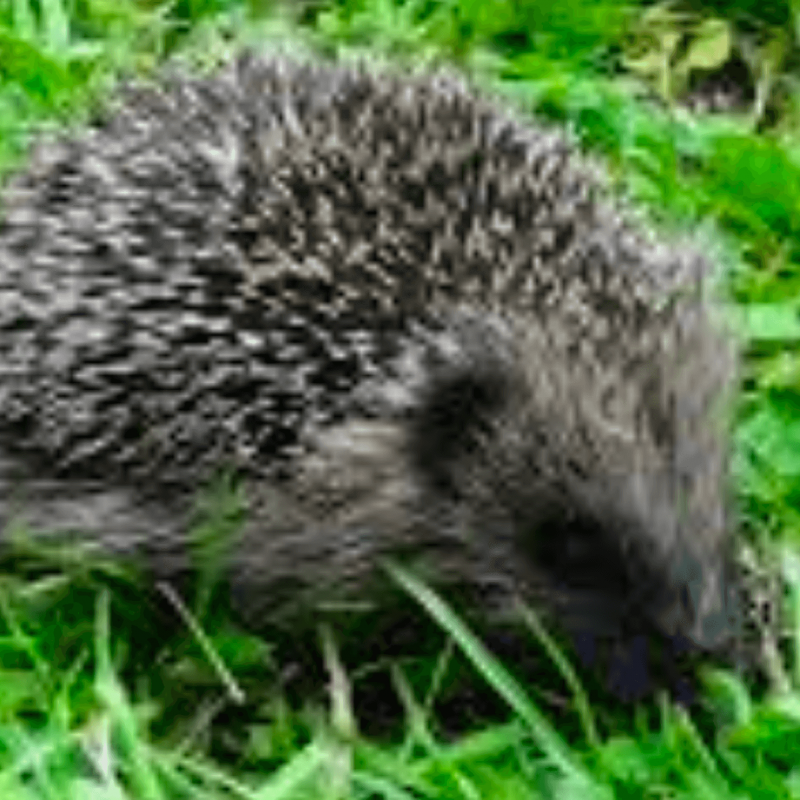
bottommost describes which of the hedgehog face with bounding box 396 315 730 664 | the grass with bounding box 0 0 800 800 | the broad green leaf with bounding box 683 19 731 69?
the grass with bounding box 0 0 800 800

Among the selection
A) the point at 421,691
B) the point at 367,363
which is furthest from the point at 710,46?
the point at 421,691

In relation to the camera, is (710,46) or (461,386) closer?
(461,386)

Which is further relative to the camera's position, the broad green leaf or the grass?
the broad green leaf

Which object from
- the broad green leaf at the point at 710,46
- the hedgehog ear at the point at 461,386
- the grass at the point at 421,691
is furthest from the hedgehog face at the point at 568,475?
the broad green leaf at the point at 710,46

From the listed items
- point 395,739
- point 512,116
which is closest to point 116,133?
point 512,116

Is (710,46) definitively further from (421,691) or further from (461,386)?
(421,691)

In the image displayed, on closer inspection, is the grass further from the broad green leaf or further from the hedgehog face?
the broad green leaf

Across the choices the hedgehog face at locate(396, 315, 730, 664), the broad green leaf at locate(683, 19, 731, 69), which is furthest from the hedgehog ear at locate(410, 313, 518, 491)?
the broad green leaf at locate(683, 19, 731, 69)

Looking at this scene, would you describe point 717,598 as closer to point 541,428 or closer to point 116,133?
point 541,428
